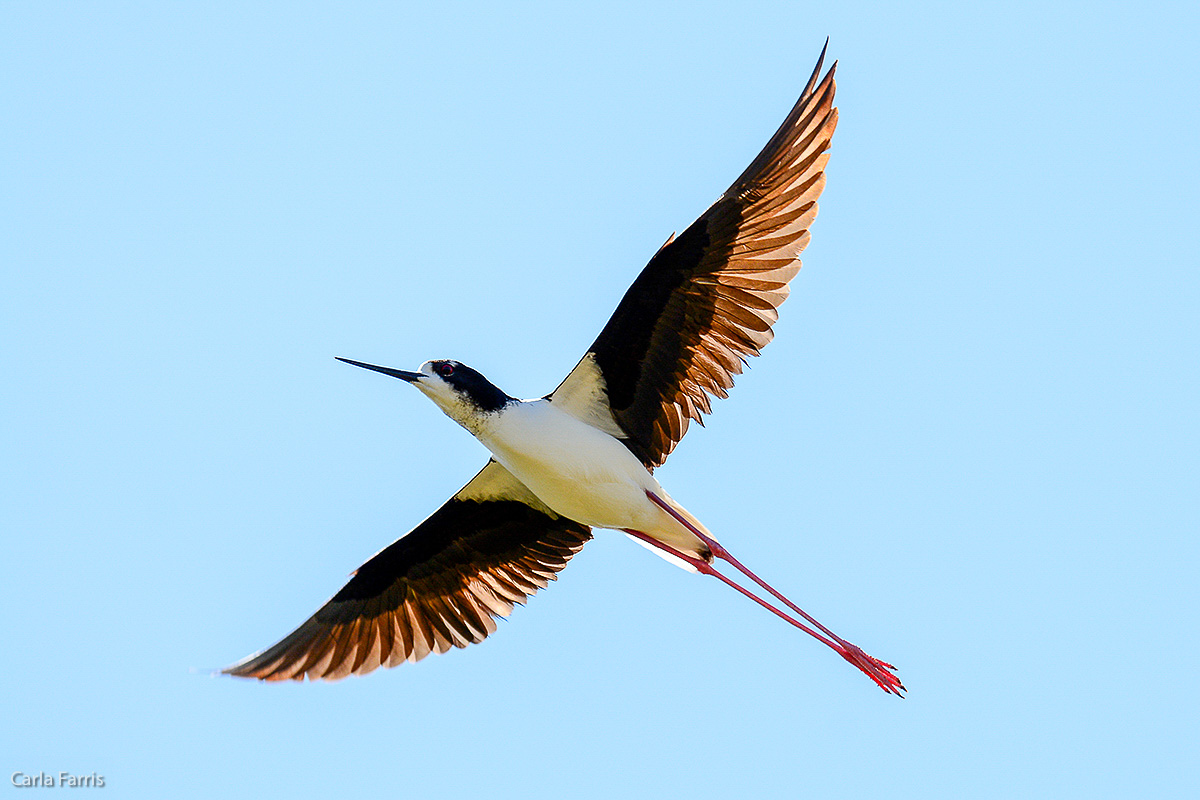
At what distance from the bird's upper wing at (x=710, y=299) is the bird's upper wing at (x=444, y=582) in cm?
106

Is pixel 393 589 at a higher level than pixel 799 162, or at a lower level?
lower

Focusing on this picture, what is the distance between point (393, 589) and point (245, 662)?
3.80ft

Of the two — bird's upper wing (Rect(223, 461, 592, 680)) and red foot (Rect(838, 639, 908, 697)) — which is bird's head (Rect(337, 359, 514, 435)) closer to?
bird's upper wing (Rect(223, 461, 592, 680))

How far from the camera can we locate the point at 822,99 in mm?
8578

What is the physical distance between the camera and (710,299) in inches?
348

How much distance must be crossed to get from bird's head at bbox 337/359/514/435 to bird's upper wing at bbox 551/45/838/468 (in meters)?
0.56

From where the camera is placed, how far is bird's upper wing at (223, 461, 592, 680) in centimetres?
972

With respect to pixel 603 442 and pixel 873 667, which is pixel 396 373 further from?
pixel 873 667

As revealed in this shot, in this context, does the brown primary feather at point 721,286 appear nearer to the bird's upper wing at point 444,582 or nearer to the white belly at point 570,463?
the white belly at point 570,463

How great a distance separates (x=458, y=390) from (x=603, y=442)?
1.02m

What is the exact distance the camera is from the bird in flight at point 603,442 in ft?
28.5

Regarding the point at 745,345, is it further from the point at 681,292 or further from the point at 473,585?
the point at 473,585

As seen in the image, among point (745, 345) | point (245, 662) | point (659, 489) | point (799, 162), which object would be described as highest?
point (799, 162)

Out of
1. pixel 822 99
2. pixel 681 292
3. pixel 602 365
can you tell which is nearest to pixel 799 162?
pixel 822 99
